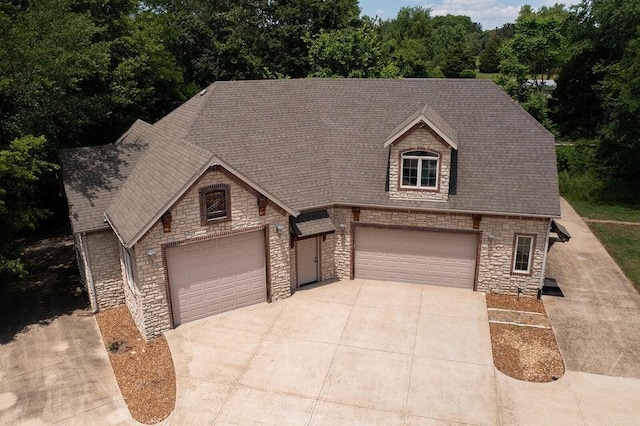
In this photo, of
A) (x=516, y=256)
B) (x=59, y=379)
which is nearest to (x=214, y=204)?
(x=59, y=379)

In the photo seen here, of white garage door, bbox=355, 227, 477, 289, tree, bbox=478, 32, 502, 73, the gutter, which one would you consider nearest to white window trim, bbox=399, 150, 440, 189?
the gutter

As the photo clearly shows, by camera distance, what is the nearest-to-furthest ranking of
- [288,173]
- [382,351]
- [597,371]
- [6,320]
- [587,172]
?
[597,371] → [382,351] → [6,320] → [288,173] → [587,172]

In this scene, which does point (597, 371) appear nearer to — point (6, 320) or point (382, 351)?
point (382, 351)

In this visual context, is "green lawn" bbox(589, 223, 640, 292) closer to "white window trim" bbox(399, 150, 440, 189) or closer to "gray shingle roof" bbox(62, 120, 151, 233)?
"white window trim" bbox(399, 150, 440, 189)

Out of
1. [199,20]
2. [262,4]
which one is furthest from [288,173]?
[262,4]

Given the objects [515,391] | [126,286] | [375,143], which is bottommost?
[515,391]

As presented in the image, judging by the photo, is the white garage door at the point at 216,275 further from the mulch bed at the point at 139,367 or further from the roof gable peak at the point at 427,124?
the roof gable peak at the point at 427,124

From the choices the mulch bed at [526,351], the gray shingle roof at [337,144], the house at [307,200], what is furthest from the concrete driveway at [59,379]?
the mulch bed at [526,351]

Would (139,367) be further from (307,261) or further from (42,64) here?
(42,64)
